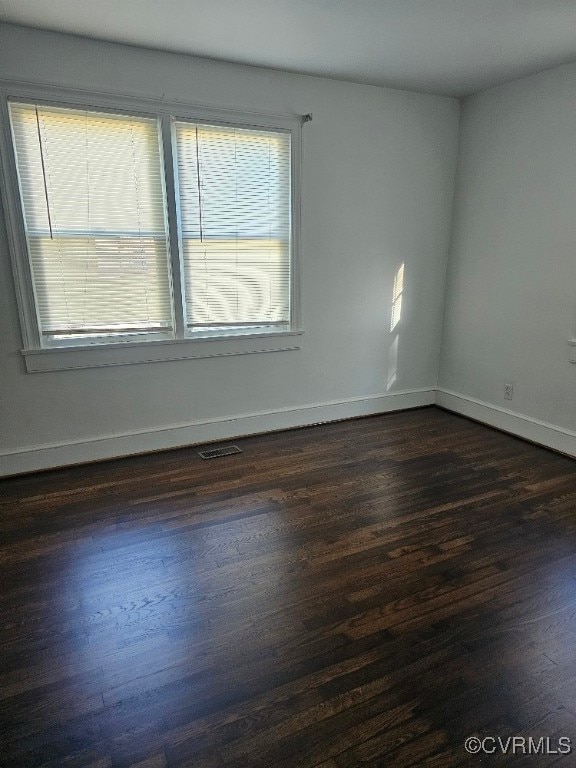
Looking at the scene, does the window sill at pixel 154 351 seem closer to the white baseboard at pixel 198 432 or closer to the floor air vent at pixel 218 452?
the white baseboard at pixel 198 432

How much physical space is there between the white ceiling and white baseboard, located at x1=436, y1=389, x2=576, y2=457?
7.92 ft

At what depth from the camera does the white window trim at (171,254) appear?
104 inches

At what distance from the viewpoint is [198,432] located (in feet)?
11.5

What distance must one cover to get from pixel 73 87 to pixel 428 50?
2.10 metres

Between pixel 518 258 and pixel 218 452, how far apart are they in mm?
2675

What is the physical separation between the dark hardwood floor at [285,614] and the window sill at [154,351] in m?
0.72

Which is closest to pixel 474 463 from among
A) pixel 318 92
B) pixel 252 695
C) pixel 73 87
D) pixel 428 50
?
pixel 252 695

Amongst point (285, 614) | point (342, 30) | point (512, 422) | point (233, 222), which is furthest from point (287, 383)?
point (342, 30)

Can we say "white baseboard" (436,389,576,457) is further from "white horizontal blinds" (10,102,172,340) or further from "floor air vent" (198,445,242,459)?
"white horizontal blinds" (10,102,172,340)

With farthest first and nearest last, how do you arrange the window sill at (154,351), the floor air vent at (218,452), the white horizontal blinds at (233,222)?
the floor air vent at (218,452) < the white horizontal blinds at (233,222) < the window sill at (154,351)

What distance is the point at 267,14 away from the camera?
2.33 meters

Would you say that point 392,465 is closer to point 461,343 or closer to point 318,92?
point 461,343

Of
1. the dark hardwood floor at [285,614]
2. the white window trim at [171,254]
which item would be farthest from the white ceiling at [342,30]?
the dark hardwood floor at [285,614]

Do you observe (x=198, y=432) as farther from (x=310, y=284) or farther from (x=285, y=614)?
(x=285, y=614)
